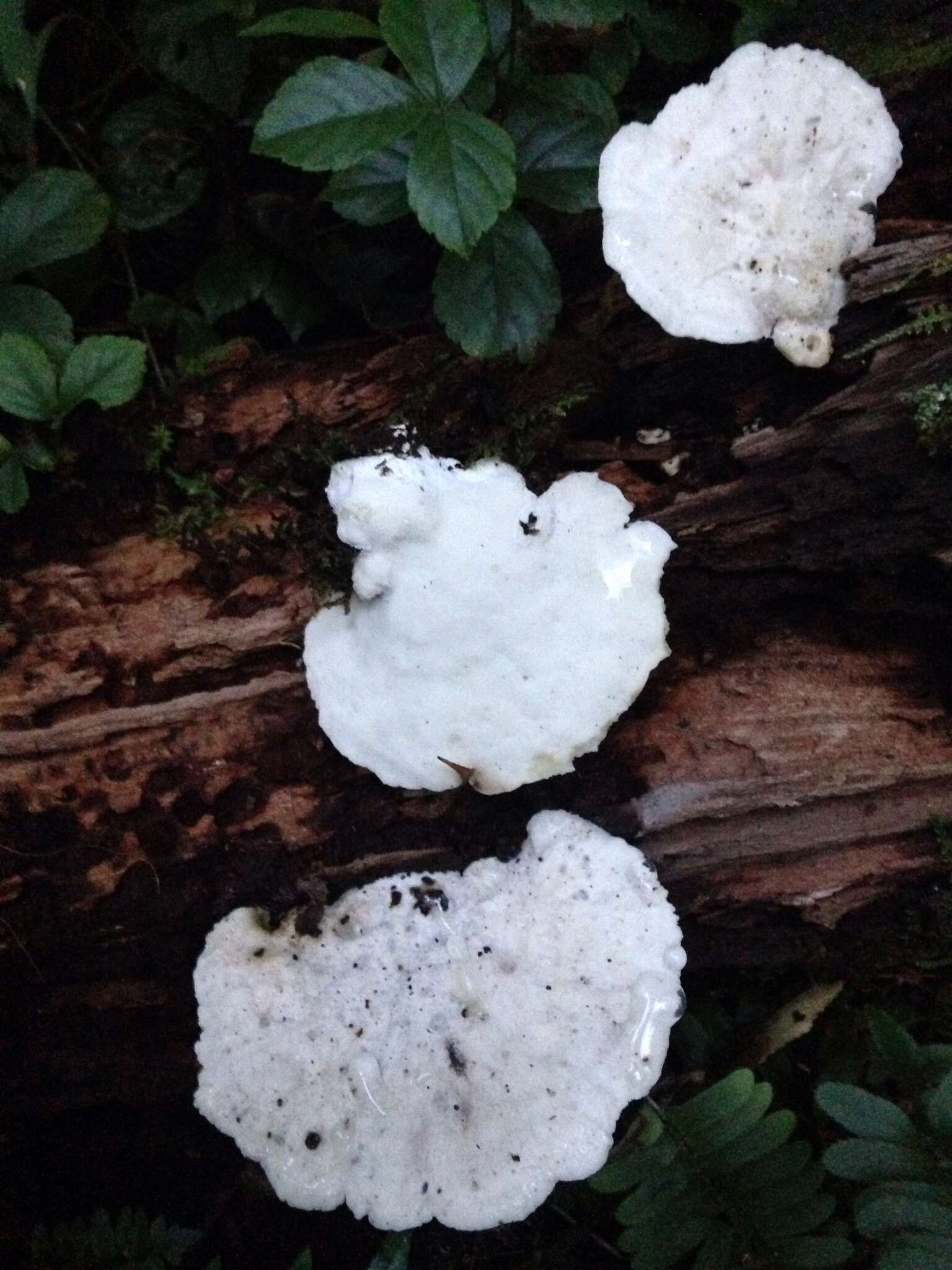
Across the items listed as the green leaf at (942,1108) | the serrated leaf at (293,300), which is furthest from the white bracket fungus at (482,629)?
the green leaf at (942,1108)

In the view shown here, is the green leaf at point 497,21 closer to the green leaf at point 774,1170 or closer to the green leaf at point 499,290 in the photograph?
the green leaf at point 499,290

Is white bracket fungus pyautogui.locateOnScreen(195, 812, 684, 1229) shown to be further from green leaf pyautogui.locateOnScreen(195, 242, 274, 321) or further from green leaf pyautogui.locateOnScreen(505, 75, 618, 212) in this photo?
green leaf pyautogui.locateOnScreen(195, 242, 274, 321)

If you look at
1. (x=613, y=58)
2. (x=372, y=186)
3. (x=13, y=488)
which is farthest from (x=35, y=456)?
(x=613, y=58)

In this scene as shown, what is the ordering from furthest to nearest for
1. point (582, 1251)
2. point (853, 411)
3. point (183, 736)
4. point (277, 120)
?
point (582, 1251), point (183, 736), point (853, 411), point (277, 120)

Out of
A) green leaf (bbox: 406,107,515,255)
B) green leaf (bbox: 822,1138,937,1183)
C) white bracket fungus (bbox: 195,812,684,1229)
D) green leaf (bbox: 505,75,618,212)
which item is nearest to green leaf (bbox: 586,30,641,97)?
green leaf (bbox: 505,75,618,212)

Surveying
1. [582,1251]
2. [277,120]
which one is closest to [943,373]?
[277,120]

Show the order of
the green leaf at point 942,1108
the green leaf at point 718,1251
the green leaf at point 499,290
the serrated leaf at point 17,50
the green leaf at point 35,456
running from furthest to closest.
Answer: the green leaf at point 35,456
the green leaf at point 499,290
the serrated leaf at point 17,50
the green leaf at point 718,1251
the green leaf at point 942,1108

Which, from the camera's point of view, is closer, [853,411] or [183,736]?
[853,411]

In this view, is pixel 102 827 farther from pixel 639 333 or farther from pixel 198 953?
pixel 639 333
